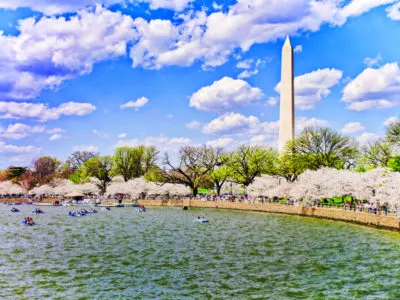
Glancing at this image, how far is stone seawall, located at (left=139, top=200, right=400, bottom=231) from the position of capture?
4967cm

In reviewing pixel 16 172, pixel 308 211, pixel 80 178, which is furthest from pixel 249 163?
pixel 16 172

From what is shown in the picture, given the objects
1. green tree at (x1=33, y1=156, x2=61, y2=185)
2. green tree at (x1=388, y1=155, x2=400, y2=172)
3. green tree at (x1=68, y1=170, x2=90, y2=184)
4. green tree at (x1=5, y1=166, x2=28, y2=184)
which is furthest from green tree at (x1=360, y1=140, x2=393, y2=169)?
green tree at (x1=5, y1=166, x2=28, y2=184)

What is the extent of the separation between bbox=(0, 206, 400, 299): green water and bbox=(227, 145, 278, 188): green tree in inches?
1893

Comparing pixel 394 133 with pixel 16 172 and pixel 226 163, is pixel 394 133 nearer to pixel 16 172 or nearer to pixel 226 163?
pixel 226 163

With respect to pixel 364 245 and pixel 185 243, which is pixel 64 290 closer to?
pixel 185 243

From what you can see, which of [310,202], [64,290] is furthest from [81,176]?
[64,290]

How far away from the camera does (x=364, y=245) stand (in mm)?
39250

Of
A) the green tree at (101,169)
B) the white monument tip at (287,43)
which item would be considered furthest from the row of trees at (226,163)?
the white monument tip at (287,43)

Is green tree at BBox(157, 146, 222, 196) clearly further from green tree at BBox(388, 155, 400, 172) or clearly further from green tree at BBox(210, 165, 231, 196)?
green tree at BBox(388, 155, 400, 172)

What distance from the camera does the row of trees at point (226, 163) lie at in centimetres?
8375

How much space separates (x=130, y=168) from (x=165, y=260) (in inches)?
3762

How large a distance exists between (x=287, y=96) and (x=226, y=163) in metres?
21.9

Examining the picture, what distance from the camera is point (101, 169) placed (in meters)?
128

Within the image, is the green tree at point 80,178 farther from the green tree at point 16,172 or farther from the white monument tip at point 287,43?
the white monument tip at point 287,43
